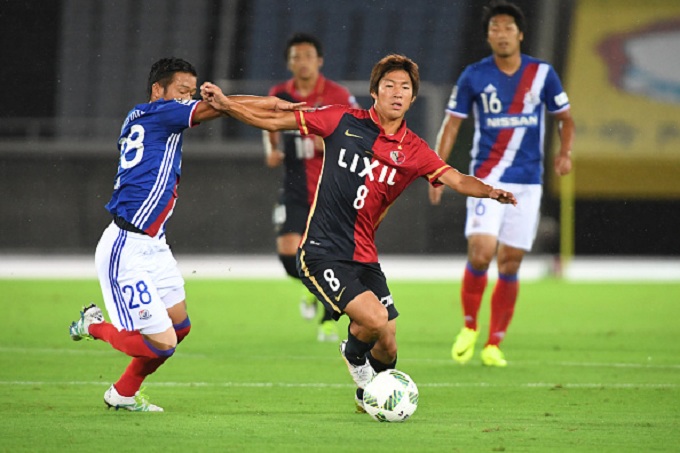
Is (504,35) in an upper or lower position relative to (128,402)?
upper

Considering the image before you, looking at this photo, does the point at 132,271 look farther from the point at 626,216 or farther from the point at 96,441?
the point at 626,216

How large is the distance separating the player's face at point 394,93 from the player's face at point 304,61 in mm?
3671

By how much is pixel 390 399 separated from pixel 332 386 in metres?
1.40

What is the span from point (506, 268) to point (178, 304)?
299 centimetres

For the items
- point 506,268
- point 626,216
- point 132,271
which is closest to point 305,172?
point 506,268

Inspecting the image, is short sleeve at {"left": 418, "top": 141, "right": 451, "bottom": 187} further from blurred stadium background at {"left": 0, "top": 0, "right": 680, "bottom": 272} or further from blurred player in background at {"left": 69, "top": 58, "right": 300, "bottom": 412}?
blurred stadium background at {"left": 0, "top": 0, "right": 680, "bottom": 272}

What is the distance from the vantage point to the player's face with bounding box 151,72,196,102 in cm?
668

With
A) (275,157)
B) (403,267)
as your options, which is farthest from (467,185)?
(403,267)

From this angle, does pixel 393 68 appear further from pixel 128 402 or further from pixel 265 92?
pixel 265 92

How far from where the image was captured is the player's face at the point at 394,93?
258 inches

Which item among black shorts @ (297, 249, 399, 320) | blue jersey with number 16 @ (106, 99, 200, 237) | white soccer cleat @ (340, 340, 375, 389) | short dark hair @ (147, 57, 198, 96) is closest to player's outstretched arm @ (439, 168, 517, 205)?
black shorts @ (297, 249, 399, 320)

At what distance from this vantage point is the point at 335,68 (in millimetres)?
22188

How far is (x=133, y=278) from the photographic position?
21.2 ft

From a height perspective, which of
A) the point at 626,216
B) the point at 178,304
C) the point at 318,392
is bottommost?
the point at 626,216
